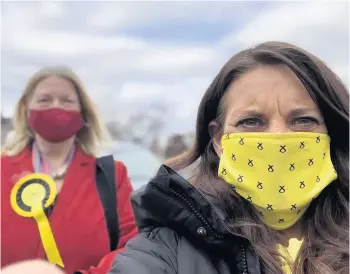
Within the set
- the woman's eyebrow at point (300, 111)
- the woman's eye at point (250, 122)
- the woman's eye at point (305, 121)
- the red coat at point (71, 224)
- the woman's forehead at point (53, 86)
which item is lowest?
the red coat at point (71, 224)

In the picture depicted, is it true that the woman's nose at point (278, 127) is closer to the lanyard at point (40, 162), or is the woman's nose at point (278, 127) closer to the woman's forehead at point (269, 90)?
the woman's forehead at point (269, 90)

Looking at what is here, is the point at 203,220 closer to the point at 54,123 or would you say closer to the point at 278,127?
the point at 278,127

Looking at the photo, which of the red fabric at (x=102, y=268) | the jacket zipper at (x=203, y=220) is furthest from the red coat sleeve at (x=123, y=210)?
the jacket zipper at (x=203, y=220)

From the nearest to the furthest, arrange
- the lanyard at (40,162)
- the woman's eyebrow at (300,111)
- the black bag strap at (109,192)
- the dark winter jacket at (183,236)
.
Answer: the dark winter jacket at (183,236) → the woman's eyebrow at (300,111) → the black bag strap at (109,192) → the lanyard at (40,162)

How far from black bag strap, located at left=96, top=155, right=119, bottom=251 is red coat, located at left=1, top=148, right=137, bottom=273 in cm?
2

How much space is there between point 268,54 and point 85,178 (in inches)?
51.0

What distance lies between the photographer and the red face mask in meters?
2.85

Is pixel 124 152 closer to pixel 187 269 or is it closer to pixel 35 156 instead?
pixel 35 156

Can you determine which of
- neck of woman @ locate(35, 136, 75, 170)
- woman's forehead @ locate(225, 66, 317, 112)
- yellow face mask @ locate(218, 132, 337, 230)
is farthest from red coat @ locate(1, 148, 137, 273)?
woman's forehead @ locate(225, 66, 317, 112)

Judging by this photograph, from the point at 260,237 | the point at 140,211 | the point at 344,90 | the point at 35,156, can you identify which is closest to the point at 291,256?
the point at 260,237

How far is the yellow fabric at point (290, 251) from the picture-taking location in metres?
1.63

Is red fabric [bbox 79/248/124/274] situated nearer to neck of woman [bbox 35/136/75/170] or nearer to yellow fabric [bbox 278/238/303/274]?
neck of woman [bbox 35/136/75/170]

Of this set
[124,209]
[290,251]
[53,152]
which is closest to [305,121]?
[290,251]

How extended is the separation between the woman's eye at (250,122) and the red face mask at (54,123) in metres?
1.31
